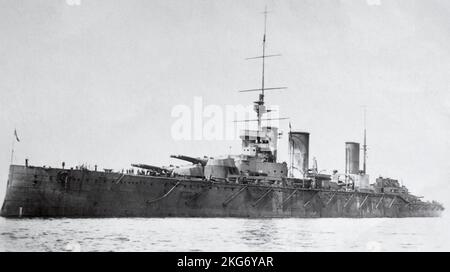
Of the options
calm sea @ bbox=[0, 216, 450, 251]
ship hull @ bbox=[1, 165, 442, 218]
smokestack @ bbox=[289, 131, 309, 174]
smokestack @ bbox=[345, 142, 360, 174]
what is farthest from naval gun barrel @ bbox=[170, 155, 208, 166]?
smokestack @ bbox=[345, 142, 360, 174]

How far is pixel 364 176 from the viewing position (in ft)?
169

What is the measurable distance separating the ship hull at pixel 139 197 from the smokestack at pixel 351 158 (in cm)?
982

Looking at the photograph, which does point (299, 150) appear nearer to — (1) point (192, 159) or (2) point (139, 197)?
(1) point (192, 159)

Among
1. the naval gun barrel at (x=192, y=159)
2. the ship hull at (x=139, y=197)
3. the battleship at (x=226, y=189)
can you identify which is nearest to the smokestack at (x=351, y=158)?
the battleship at (x=226, y=189)

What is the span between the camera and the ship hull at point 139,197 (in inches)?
1037

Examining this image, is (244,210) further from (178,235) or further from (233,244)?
(233,244)

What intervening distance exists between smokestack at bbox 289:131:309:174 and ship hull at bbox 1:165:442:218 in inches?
170

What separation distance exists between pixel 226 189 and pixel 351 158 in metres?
20.9

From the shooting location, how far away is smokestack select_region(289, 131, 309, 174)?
46.1 m

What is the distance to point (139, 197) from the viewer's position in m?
29.7

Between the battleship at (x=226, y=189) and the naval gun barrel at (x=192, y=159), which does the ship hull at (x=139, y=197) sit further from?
the naval gun barrel at (x=192, y=159)

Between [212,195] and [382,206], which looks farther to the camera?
[382,206]

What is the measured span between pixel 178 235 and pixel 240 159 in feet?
61.8
